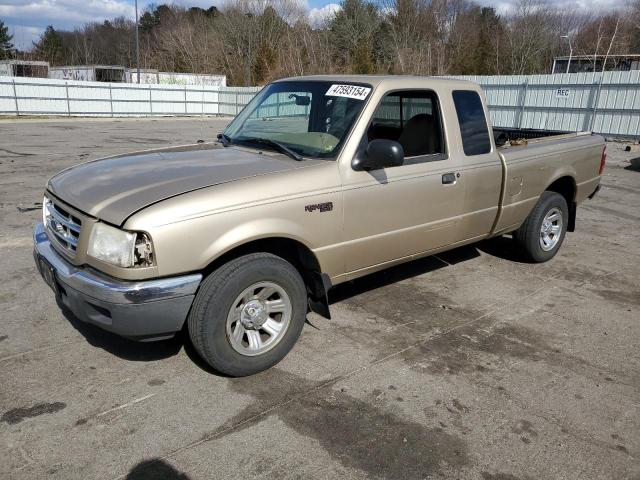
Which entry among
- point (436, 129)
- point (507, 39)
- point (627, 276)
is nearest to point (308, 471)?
point (436, 129)

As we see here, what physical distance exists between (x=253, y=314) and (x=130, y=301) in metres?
0.80

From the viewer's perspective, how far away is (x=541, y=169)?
17.8 ft

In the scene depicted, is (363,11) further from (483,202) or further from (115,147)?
(483,202)

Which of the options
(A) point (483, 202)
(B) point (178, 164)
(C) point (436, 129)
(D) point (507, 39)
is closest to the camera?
(B) point (178, 164)

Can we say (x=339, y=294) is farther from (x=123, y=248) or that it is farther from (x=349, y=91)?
(x=123, y=248)

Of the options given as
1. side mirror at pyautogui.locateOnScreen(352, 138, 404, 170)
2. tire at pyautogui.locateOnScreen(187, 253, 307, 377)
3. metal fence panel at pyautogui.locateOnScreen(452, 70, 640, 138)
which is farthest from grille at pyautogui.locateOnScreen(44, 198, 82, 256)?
metal fence panel at pyautogui.locateOnScreen(452, 70, 640, 138)

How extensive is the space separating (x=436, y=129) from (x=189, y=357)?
8.90 ft

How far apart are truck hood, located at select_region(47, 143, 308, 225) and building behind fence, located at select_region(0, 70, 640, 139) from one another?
17.6 metres

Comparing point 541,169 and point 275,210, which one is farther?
point 541,169

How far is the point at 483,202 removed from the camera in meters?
4.84

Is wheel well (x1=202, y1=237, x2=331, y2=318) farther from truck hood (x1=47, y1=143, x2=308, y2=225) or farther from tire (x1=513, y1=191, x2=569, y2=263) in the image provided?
tire (x1=513, y1=191, x2=569, y2=263)

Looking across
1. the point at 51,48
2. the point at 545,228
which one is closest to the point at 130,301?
the point at 545,228

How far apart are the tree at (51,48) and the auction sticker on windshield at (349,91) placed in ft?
247

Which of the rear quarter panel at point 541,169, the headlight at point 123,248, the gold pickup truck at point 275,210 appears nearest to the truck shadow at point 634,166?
the rear quarter panel at point 541,169
